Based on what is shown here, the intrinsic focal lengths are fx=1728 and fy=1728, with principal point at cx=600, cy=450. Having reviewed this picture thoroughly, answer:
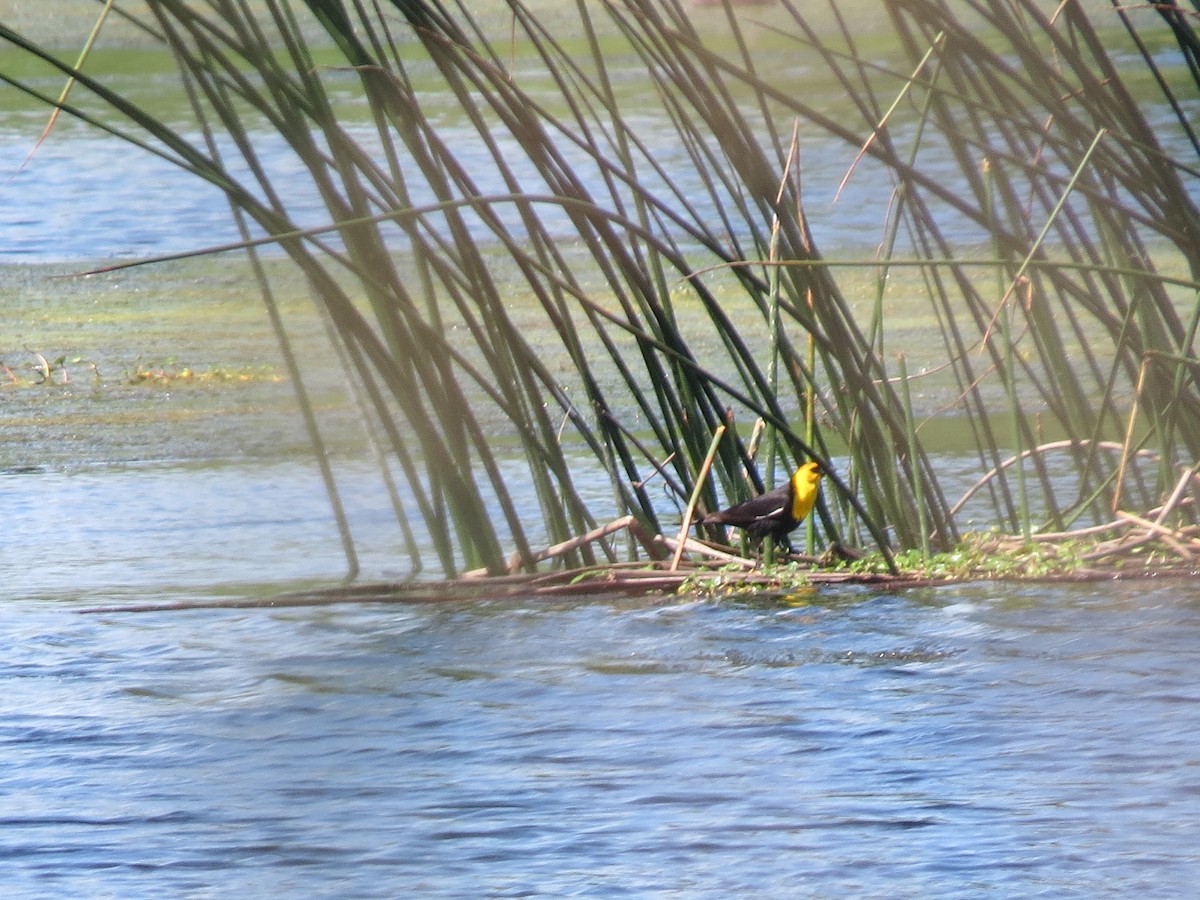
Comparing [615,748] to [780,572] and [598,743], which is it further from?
[780,572]

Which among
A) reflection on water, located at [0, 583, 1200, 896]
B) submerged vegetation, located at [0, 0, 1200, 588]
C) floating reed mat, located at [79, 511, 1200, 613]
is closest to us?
reflection on water, located at [0, 583, 1200, 896]

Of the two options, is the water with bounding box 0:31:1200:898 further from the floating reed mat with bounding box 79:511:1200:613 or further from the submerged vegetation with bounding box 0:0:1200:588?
the submerged vegetation with bounding box 0:0:1200:588

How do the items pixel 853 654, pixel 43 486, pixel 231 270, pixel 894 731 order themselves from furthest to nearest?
pixel 231 270
pixel 43 486
pixel 853 654
pixel 894 731

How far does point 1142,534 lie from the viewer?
278 centimetres

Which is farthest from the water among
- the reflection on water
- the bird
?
the bird

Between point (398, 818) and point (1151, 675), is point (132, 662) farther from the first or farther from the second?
point (1151, 675)

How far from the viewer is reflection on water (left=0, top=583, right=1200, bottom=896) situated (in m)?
1.75

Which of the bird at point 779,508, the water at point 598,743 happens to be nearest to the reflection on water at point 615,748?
the water at point 598,743

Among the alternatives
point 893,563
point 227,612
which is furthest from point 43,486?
point 893,563

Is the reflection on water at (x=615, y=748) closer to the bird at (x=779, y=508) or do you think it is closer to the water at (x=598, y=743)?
the water at (x=598, y=743)

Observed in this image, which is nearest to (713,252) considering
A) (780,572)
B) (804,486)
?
(804,486)

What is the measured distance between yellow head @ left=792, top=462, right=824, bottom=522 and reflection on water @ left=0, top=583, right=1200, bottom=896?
15cm

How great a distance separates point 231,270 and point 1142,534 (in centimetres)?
483

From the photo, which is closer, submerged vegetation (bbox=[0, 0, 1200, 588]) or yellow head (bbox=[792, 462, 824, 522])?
submerged vegetation (bbox=[0, 0, 1200, 588])
